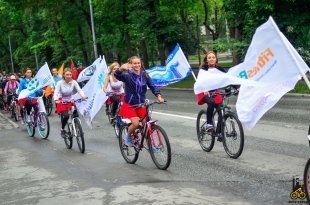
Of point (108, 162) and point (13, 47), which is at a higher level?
point (13, 47)

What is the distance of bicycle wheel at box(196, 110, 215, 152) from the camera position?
9586mm

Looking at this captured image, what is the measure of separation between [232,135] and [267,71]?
8.42ft

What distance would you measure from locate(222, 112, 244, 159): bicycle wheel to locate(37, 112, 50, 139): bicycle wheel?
6.07 metres

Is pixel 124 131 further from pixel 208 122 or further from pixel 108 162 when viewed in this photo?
pixel 208 122

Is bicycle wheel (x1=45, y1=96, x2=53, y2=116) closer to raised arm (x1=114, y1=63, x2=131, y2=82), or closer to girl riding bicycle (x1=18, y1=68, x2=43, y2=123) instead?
girl riding bicycle (x1=18, y1=68, x2=43, y2=123)

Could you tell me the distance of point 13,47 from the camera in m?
81.2

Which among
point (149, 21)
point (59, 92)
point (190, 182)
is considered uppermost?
point (149, 21)

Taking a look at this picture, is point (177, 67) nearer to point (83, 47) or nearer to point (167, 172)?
point (167, 172)

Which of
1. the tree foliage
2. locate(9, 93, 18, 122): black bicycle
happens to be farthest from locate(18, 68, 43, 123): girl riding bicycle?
the tree foliage

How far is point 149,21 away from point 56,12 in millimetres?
14134

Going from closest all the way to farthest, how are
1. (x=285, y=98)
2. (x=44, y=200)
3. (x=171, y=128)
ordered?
(x=44, y=200), (x=171, y=128), (x=285, y=98)

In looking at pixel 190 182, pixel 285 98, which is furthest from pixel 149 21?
pixel 190 182

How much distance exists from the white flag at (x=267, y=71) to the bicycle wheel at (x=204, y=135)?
7.90ft

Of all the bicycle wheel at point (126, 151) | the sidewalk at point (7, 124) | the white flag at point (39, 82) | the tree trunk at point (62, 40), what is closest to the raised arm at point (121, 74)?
the bicycle wheel at point (126, 151)
